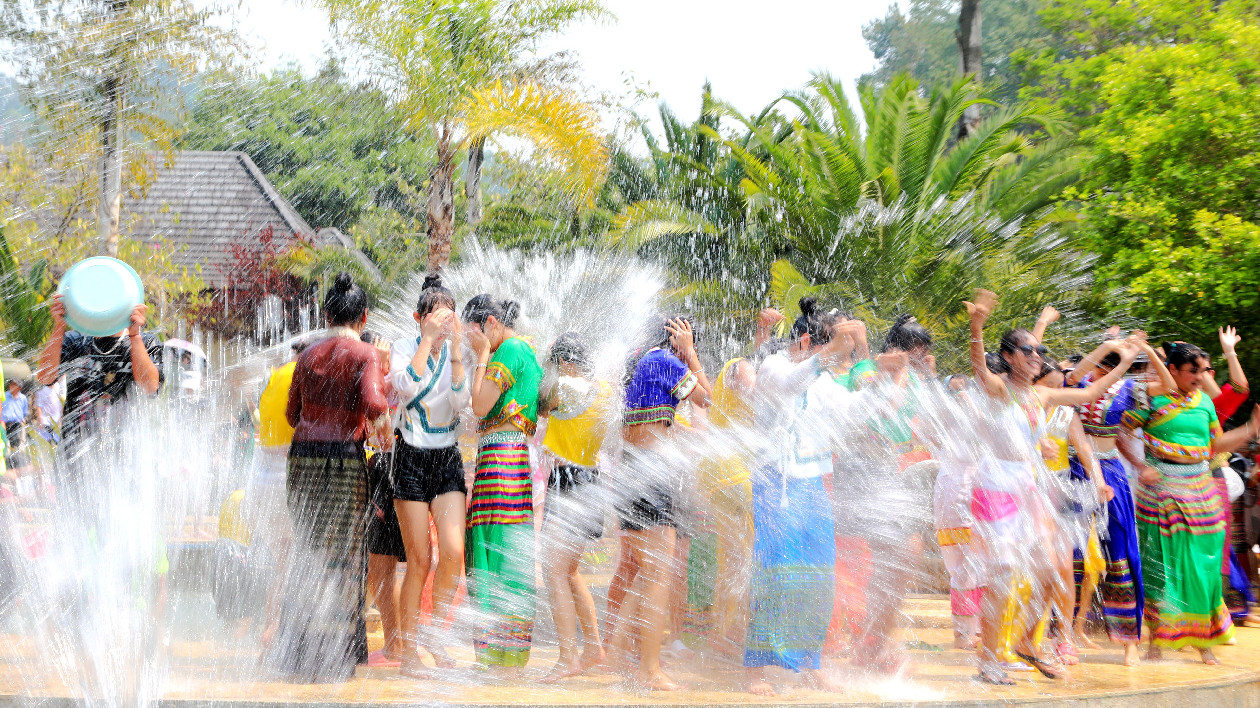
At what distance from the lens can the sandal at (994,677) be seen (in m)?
5.19


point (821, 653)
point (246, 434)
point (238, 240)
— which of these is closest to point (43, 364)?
point (246, 434)

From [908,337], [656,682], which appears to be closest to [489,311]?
[656,682]

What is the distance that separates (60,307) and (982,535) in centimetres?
449

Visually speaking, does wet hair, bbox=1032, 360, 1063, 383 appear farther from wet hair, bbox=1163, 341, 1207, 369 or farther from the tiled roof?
the tiled roof

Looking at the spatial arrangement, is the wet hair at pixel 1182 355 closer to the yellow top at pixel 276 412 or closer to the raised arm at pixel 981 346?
the raised arm at pixel 981 346

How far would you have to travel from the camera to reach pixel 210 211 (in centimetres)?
2742

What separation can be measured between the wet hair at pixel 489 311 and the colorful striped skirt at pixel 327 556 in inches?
32.1

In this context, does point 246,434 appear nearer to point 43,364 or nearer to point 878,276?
point 43,364

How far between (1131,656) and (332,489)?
4305 mm

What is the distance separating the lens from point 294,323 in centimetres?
2417

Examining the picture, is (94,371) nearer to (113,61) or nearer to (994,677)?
(994,677)

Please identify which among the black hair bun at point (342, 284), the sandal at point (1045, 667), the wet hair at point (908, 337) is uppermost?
the black hair bun at point (342, 284)

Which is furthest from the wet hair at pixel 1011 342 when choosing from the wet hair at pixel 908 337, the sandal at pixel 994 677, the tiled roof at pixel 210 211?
the tiled roof at pixel 210 211

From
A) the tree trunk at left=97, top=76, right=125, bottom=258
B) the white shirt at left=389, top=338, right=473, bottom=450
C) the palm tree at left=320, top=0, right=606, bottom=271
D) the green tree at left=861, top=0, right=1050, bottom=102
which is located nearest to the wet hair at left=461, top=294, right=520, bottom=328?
the white shirt at left=389, top=338, right=473, bottom=450
